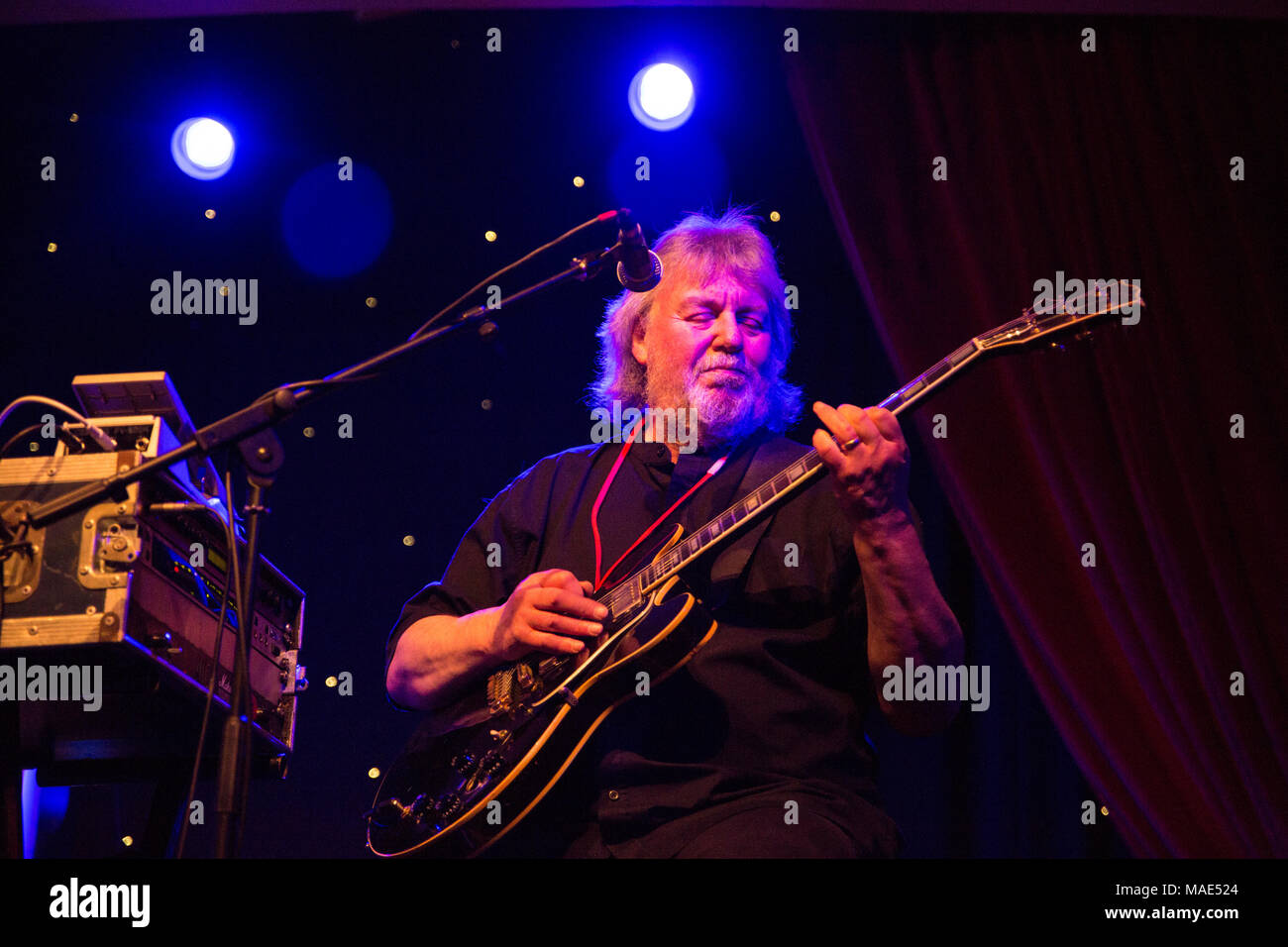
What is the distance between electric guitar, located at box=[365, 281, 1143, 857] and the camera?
81.6 inches

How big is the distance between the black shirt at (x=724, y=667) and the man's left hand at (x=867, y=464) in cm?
25

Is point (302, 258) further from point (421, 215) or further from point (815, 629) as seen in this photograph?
point (815, 629)

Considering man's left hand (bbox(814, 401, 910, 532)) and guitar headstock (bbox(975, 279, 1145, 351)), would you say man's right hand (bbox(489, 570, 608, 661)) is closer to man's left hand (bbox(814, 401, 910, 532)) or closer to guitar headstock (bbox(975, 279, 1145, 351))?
man's left hand (bbox(814, 401, 910, 532))

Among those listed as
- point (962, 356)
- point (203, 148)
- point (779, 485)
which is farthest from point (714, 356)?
point (203, 148)

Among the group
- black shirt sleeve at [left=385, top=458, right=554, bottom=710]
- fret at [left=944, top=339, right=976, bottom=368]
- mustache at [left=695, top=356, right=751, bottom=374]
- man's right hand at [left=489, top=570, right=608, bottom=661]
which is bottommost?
man's right hand at [left=489, top=570, right=608, bottom=661]

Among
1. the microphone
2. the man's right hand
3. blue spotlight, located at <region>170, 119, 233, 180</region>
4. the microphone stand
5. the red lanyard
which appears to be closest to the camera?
the microphone stand

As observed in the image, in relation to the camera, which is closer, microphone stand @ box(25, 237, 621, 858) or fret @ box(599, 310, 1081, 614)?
microphone stand @ box(25, 237, 621, 858)

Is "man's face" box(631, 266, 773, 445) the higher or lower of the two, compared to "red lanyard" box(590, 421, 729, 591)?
higher

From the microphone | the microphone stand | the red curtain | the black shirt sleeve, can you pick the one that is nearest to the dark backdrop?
the red curtain

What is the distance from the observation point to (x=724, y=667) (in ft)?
7.15

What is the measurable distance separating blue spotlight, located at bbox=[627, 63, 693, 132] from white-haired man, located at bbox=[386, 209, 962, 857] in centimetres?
95
